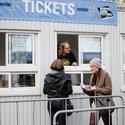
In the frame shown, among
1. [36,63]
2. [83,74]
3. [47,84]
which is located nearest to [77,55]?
[83,74]

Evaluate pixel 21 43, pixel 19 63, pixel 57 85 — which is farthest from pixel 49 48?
pixel 57 85

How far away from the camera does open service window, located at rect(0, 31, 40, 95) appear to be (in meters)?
5.96

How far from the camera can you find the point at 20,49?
609 centimetres

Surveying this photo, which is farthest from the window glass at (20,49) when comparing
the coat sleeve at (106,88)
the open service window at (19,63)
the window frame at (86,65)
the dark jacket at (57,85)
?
the coat sleeve at (106,88)

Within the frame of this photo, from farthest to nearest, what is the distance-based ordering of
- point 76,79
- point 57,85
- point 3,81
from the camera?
point 76,79
point 3,81
point 57,85

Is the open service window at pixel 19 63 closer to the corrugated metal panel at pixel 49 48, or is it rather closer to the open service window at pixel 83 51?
the corrugated metal panel at pixel 49 48

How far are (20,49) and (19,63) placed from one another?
328 millimetres

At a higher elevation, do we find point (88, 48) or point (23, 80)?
point (88, 48)

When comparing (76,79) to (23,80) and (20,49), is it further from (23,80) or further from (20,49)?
(20,49)

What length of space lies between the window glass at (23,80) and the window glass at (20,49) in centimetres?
32

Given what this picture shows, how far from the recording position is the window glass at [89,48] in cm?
661

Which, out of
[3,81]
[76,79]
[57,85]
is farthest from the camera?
[76,79]

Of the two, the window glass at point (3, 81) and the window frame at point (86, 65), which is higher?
the window frame at point (86, 65)

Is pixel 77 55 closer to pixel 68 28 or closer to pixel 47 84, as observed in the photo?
pixel 68 28
